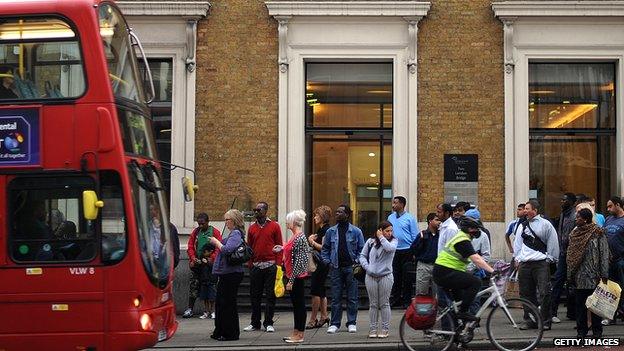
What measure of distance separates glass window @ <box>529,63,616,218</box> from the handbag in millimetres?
6958

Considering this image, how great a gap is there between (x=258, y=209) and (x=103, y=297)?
4227mm

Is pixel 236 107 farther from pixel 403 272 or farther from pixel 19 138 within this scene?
pixel 19 138

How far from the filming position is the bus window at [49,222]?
990 cm

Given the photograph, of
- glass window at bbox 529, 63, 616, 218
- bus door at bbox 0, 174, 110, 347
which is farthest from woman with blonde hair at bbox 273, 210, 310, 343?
glass window at bbox 529, 63, 616, 218

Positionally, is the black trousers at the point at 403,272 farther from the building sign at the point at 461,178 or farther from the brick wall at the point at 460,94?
the building sign at the point at 461,178

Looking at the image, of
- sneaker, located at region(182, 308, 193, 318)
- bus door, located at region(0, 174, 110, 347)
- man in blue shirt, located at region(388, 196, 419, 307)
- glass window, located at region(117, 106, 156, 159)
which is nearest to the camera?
bus door, located at region(0, 174, 110, 347)

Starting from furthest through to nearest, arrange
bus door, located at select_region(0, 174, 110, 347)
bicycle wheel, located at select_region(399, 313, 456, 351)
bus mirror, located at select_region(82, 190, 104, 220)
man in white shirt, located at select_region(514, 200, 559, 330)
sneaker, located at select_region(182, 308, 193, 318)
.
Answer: sneaker, located at select_region(182, 308, 193, 318), man in white shirt, located at select_region(514, 200, 559, 330), bicycle wheel, located at select_region(399, 313, 456, 351), bus door, located at select_region(0, 174, 110, 347), bus mirror, located at select_region(82, 190, 104, 220)

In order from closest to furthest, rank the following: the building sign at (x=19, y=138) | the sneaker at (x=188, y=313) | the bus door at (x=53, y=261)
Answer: the bus door at (x=53, y=261)
the building sign at (x=19, y=138)
the sneaker at (x=188, y=313)

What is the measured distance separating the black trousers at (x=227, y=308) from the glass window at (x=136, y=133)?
2.92 metres

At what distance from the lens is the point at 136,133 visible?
1066 cm

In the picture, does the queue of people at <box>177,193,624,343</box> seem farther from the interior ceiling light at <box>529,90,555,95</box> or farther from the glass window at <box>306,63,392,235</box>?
the interior ceiling light at <box>529,90,555,95</box>

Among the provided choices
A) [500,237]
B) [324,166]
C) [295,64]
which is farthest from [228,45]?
[500,237]

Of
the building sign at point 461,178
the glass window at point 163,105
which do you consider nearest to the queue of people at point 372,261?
the building sign at point 461,178

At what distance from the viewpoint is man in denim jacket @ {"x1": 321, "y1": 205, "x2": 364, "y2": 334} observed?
543 inches
